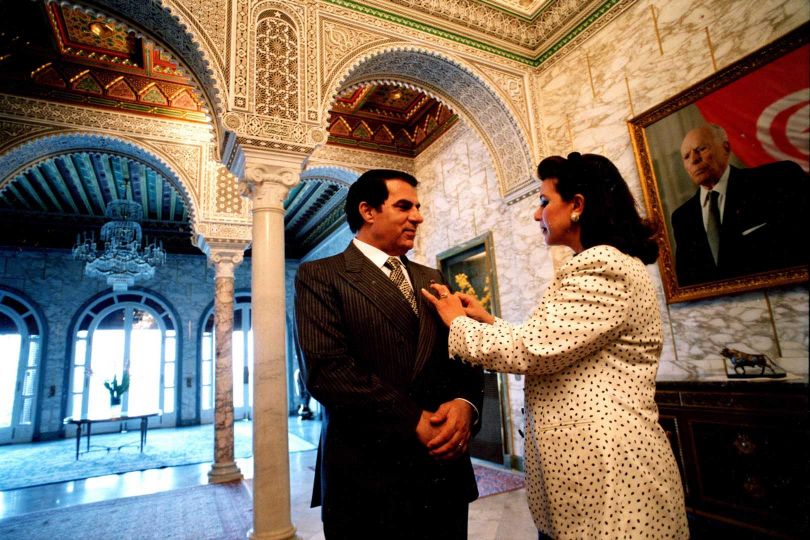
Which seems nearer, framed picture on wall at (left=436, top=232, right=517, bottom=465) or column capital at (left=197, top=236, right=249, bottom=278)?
framed picture on wall at (left=436, top=232, right=517, bottom=465)

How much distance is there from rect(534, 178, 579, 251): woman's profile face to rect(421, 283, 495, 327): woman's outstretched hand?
0.32 meters

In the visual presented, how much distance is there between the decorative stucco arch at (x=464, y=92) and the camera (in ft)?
13.5

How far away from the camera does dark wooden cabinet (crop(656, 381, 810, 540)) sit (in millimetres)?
2139

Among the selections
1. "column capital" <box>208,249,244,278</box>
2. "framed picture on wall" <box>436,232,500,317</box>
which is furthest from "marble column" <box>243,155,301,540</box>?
"column capital" <box>208,249,244,278</box>

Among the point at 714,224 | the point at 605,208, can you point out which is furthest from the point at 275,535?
the point at 714,224

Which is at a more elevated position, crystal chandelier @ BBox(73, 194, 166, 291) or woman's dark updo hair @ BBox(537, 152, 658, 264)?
crystal chandelier @ BBox(73, 194, 166, 291)

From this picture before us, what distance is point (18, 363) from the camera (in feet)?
32.2

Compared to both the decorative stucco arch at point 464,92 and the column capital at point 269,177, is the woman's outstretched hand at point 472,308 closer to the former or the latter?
the column capital at point 269,177

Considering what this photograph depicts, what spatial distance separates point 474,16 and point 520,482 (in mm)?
4609

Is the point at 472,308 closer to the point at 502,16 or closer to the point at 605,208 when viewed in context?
the point at 605,208

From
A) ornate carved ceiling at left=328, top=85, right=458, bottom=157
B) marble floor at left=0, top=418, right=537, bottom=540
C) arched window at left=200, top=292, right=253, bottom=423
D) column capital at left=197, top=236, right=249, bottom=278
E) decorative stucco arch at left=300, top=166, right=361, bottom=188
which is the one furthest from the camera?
arched window at left=200, top=292, right=253, bottom=423

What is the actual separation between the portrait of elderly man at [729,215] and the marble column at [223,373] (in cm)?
502

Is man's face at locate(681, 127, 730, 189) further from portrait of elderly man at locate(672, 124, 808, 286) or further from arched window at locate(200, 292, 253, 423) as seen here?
arched window at locate(200, 292, 253, 423)

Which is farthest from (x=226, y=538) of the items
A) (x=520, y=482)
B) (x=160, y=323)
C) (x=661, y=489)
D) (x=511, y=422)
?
(x=160, y=323)
